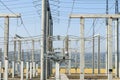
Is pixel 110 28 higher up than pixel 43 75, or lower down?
higher up

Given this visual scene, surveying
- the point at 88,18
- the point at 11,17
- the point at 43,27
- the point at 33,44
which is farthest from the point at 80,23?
the point at 33,44

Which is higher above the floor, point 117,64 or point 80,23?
point 80,23

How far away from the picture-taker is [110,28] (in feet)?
69.1

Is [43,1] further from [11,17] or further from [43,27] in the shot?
[11,17]

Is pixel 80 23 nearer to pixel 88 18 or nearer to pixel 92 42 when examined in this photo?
pixel 88 18

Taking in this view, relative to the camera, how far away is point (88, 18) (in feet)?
69.1

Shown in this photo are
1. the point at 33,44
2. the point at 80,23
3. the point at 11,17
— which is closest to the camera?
the point at 80,23

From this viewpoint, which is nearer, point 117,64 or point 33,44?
point 117,64

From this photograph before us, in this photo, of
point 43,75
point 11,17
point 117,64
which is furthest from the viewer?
point 117,64

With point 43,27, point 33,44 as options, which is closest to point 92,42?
point 33,44

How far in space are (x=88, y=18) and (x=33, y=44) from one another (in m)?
13.0

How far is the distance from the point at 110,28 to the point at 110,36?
420 millimetres

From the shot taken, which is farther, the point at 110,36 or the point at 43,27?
the point at 110,36

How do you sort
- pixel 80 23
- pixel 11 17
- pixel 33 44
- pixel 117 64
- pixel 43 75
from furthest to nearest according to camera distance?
pixel 33 44
pixel 117 64
pixel 11 17
pixel 80 23
pixel 43 75
